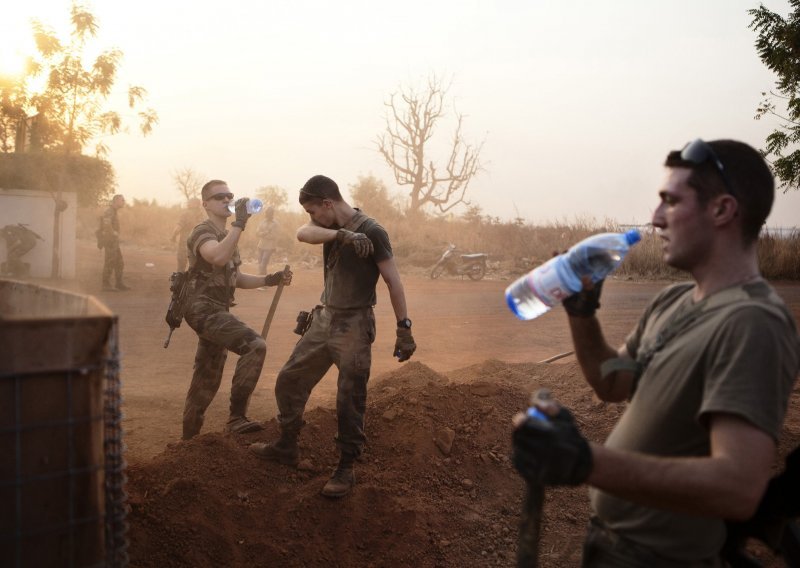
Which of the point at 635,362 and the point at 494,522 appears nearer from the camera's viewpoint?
the point at 635,362

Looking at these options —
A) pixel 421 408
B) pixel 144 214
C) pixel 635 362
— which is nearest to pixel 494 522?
pixel 421 408

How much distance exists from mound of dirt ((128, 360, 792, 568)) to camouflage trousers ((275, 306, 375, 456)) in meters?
0.35

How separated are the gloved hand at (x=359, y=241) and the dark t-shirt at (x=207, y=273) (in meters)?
1.67

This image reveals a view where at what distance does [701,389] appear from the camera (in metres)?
1.72

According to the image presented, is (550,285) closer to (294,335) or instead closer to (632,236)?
(632,236)

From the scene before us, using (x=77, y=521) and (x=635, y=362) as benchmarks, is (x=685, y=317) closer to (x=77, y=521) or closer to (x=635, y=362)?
(x=635, y=362)

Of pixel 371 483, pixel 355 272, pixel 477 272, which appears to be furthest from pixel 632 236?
pixel 477 272

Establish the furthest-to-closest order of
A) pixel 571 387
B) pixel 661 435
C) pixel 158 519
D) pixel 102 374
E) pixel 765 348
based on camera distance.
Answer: pixel 571 387 → pixel 158 519 → pixel 661 435 → pixel 102 374 → pixel 765 348

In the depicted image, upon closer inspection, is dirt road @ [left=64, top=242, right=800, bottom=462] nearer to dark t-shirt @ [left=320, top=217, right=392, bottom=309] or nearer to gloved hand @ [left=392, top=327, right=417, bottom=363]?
dark t-shirt @ [left=320, top=217, right=392, bottom=309]

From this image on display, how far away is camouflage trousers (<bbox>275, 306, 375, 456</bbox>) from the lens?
4357 mm

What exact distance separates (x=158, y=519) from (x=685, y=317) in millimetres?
3050

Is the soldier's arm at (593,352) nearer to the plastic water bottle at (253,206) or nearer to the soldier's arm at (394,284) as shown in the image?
the soldier's arm at (394,284)

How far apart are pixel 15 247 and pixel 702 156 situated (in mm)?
18183

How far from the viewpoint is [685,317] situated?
6.09 ft
